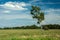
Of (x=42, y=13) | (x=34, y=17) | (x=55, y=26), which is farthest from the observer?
(x=55, y=26)

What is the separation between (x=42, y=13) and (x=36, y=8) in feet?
13.4

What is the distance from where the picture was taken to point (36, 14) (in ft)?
221

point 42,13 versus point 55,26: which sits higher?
point 42,13

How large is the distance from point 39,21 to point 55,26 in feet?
69.9

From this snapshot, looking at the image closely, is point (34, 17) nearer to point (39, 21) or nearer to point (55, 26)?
point (39, 21)

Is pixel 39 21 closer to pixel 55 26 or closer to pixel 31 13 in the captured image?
pixel 31 13

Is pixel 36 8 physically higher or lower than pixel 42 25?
higher

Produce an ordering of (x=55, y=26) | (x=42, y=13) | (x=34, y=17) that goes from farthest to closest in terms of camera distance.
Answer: (x=55, y=26)
(x=42, y=13)
(x=34, y=17)

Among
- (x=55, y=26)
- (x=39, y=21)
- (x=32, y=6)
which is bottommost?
(x=55, y=26)

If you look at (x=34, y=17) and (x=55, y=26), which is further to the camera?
(x=55, y=26)

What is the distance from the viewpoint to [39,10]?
69.6 m

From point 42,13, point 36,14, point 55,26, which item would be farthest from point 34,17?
point 55,26

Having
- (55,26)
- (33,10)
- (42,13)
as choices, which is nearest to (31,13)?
(33,10)

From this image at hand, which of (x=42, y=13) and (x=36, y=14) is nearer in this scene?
(x=36, y=14)
